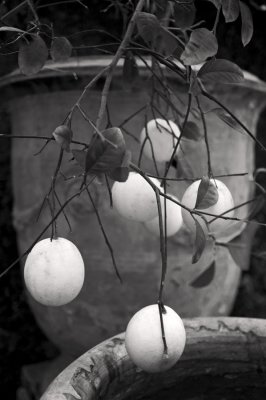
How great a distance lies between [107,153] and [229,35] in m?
1.21

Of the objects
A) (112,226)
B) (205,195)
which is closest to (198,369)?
(205,195)

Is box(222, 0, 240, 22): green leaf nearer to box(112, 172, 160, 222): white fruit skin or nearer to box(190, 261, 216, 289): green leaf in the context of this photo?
box(112, 172, 160, 222): white fruit skin

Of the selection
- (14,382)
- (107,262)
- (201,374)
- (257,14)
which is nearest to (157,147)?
(201,374)

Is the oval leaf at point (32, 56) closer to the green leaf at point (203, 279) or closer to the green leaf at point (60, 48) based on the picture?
the green leaf at point (60, 48)

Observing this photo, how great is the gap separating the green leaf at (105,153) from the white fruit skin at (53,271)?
0.33 ft

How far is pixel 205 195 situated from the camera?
528 millimetres

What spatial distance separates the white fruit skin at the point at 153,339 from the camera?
19.2 inches

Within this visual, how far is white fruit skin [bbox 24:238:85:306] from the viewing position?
0.51m

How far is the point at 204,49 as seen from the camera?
1.58 feet

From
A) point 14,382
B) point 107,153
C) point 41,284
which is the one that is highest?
point 107,153

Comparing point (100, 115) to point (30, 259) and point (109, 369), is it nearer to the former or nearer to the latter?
point (30, 259)

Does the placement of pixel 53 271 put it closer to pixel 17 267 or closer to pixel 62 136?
pixel 62 136

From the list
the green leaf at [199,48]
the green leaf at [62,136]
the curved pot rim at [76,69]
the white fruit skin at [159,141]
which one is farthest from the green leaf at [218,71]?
the curved pot rim at [76,69]

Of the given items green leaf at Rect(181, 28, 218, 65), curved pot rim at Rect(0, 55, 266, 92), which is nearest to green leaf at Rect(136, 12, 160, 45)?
green leaf at Rect(181, 28, 218, 65)
